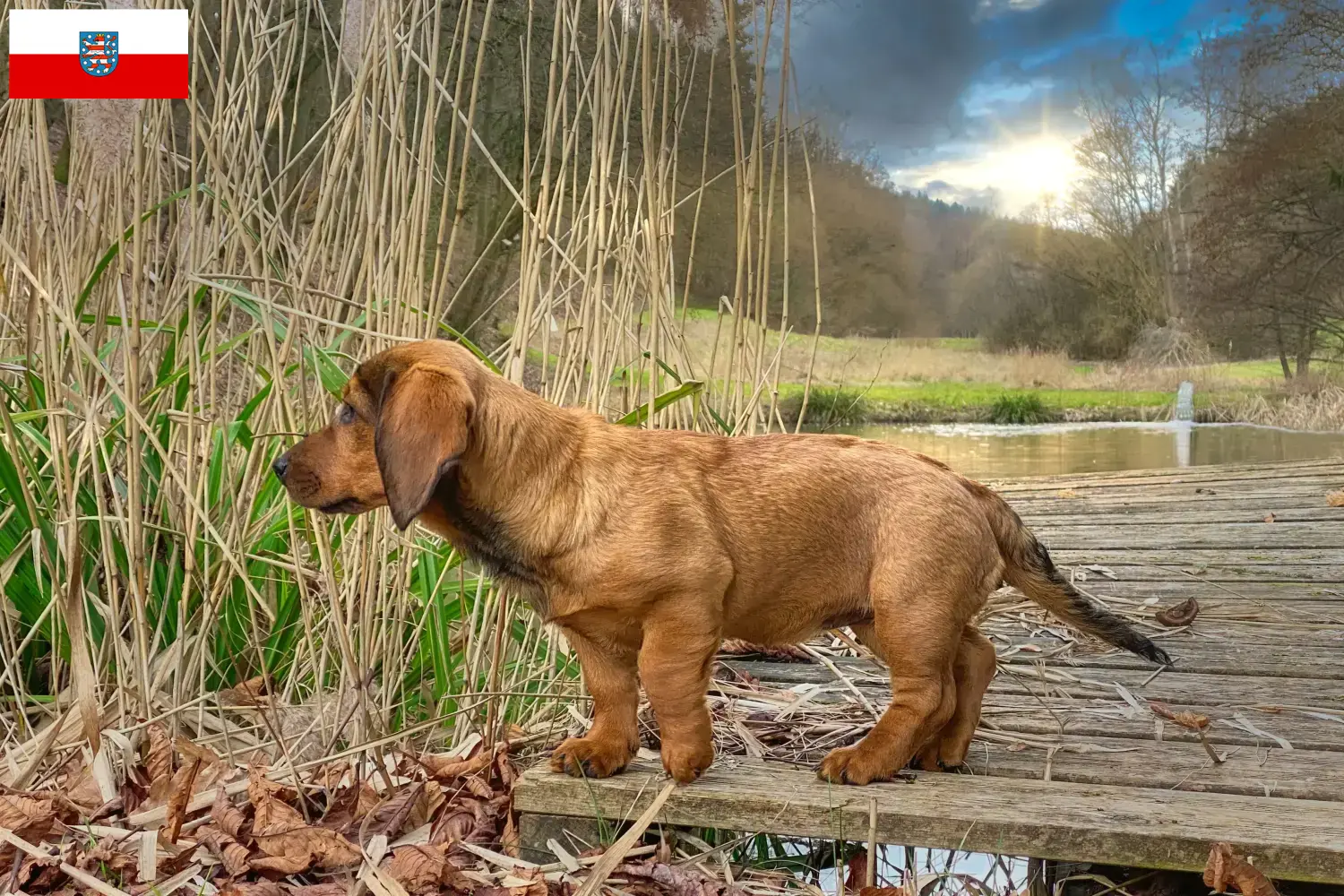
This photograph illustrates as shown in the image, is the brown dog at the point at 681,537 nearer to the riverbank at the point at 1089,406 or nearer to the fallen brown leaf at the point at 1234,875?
the fallen brown leaf at the point at 1234,875

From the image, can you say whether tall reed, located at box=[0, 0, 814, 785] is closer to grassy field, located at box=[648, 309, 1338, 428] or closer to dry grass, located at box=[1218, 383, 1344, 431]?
grassy field, located at box=[648, 309, 1338, 428]

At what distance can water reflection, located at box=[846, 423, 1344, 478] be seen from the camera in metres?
10.2

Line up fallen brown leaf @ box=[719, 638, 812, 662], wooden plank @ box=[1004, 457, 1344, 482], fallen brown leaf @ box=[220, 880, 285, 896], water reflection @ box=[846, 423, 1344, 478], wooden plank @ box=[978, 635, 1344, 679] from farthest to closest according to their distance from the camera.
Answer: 1. water reflection @ box=[846, 423, 1344, 478]
2. wooden plank @ box=[1004, 457, 1344, 482]
3. fallen brown leaf @ box=[719, 638, 812, 662]
4. wooden plank @ box=[978, 635, 1344, 679]
5. fallen brown leaf @ box=[220, 880, 285, 896]

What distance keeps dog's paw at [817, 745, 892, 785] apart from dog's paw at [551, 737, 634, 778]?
1.25 feet

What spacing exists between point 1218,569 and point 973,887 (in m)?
3.17

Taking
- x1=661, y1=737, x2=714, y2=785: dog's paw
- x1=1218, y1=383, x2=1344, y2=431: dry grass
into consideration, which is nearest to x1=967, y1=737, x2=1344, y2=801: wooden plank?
x1=661, y1=737, x2=714, y2=785: dog's paw

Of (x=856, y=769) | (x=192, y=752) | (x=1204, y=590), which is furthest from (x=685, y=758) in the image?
(x=1204, y=590)

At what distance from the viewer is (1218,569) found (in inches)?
188

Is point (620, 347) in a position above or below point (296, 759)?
above

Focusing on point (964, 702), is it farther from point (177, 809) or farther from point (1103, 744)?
point (177, 809)

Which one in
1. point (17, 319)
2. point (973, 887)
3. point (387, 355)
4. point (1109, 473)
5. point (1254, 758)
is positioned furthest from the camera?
point (1109, 473)

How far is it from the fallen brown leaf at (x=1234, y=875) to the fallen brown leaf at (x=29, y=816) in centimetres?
217

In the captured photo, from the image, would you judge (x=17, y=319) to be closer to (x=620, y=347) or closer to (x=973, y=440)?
(x=620, y=347)

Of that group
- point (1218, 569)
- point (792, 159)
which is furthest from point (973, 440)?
point (1218, 569)
